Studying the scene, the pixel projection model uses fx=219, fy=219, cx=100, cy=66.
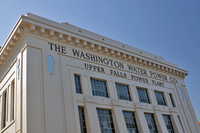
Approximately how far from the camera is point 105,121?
14844 mm

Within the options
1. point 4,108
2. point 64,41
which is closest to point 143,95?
point 64,41

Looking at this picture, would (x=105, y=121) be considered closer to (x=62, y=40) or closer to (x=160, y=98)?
(x=62, y=40)

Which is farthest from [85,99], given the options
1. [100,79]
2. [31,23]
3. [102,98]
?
[31,23]

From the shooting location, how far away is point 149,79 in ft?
66.6

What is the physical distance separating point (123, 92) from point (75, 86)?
4.52 meters

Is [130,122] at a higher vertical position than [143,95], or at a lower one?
lower

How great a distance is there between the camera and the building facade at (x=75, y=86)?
12578mm

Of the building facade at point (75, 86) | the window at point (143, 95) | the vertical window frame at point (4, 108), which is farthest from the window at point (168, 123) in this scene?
the vertical window frame at point (4, 108)

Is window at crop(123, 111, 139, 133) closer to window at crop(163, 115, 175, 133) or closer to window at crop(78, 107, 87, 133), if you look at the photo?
window at crop(78, 107, 87, 133)

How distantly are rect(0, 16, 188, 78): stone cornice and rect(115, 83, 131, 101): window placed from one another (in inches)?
103

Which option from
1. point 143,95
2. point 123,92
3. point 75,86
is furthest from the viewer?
point 143,95

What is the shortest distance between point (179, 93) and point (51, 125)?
15.3m

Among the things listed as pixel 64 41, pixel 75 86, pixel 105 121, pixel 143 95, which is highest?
pixel 64 41

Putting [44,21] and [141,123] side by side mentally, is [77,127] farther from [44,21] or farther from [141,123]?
[44,21]
